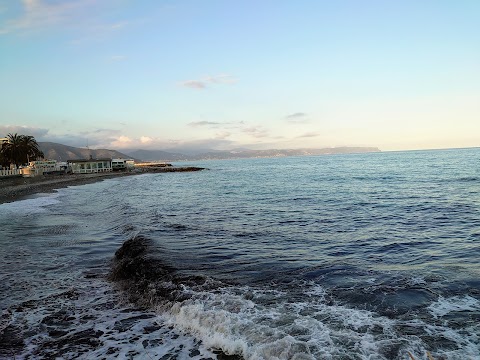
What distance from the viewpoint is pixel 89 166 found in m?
Answer: 106

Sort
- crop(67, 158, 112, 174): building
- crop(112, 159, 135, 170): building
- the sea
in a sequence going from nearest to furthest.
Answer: the sea
crop(67, 158, 112, 174): building
crop(112, 159, 135, 170): building

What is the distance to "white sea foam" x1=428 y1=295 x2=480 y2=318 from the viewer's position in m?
7.76

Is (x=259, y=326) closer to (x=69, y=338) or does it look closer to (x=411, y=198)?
(x=69, y=338)

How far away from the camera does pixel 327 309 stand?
802cm

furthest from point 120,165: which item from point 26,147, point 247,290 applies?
point 247,290

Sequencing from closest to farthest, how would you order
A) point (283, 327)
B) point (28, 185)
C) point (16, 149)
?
point (283, 327), point (28, 185), point (16, 149)

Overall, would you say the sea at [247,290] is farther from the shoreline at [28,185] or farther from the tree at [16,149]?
the tree at [16,149]

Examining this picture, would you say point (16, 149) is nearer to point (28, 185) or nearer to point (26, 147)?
point (26, 147)

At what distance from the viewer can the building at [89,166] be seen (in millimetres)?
102438

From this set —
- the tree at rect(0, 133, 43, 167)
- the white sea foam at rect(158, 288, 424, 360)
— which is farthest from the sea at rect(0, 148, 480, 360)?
the tree at rect(0, 133, 43, 167)

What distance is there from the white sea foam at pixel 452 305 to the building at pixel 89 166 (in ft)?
353

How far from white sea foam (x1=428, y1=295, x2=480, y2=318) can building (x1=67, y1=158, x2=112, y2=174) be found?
353ft

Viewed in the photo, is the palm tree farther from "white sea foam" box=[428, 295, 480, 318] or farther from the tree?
"white sea foam" box=[428, 295, 480, 318]

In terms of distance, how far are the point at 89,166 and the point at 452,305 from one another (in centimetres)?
11210
